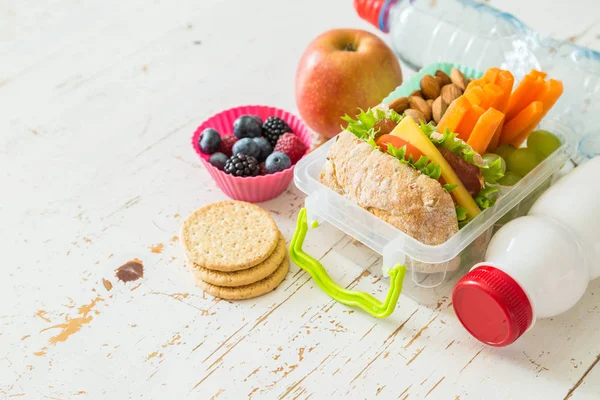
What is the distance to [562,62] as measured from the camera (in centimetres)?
141

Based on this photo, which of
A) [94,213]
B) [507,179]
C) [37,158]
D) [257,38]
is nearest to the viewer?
[507,179]

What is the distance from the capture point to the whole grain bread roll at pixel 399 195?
3.24 feet

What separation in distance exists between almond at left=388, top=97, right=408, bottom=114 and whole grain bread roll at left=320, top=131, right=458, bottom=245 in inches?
6.7

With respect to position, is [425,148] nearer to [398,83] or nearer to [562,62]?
[398,83]

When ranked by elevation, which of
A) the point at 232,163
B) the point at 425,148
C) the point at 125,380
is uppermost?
the point at 425,148

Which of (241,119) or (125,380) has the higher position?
(241,119)

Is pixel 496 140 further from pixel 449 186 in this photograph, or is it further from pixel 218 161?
pixel 218 161

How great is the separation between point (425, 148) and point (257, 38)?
76 cm

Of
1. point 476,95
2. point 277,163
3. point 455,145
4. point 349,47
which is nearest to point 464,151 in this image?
point 455,145

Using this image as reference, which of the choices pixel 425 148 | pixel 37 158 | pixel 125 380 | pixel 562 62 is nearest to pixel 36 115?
pixel 37 158

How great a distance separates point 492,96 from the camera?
1.10m

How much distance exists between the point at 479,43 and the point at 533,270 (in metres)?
0.68

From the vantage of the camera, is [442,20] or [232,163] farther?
[442,20]

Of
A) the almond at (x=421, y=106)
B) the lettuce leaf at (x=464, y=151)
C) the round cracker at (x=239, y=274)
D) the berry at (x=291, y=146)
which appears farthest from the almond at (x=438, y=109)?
the round cracker at (x=239, y=274)
